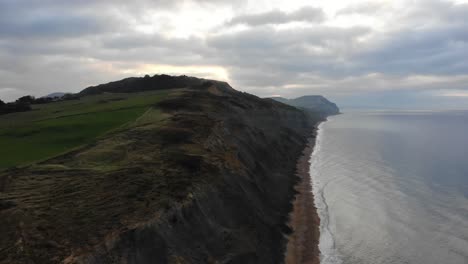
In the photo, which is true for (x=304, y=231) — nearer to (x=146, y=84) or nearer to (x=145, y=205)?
(x=145, y=205)

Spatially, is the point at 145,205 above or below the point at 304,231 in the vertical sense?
above

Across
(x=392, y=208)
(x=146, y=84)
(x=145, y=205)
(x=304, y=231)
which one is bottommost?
(x=304, y=231)

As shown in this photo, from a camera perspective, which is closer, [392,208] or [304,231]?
[304,231]

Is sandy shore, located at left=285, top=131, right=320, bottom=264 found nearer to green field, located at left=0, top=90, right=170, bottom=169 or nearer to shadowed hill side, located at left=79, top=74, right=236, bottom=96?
green field, located at left=0, top=90, right=170, bottom=169

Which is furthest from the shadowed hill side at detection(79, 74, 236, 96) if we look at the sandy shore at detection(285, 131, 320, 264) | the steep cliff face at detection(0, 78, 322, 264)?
the steep cliff face at detection(0, 78, 322, 264)

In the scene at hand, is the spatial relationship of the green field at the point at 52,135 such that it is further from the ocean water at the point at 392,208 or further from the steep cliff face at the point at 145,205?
the ocean water at the point at 392,208

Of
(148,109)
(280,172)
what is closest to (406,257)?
(280,172)

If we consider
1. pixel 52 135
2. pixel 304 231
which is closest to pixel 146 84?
pixel 52 135
